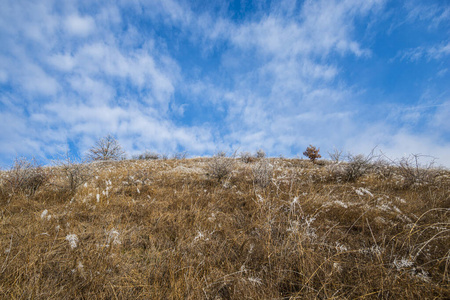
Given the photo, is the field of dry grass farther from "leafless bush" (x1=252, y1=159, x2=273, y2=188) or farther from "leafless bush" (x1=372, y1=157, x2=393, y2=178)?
"leafless bush" (x1=372, y1=157, x2=393, y2=178)

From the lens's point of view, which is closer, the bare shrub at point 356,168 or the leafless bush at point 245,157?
the bare shrub at point 356,168

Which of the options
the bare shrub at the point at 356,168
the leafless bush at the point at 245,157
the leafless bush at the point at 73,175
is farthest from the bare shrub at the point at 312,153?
the leafless bush at the point at 73,175

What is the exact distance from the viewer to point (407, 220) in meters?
3.31

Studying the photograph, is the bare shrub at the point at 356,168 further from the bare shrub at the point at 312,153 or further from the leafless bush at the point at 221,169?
the bare shrub at the point at 312,153

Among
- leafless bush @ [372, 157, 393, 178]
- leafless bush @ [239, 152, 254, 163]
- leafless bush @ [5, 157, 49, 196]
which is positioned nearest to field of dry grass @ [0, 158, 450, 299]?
leafless bush @ [5, 157, 49, 196]

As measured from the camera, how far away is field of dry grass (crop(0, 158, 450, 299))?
5.42ft

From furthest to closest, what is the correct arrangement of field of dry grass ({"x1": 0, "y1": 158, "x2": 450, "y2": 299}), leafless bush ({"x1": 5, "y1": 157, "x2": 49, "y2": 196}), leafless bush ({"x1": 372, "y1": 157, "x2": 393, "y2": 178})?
1. leafless bush ({"x1": 372, "y1": 157, "x2": 393, "y2": 178})
2. leafless bush ({"x1": 5, "y1": 157, "x2": 49, "y2": 196})
3. field of dry grass ({"x1": 0, "y1": 158, "x2": 450, "y2": 299})

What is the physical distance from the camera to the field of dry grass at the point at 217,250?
1652 millimetres

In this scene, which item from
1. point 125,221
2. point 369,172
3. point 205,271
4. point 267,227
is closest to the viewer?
point 205,271

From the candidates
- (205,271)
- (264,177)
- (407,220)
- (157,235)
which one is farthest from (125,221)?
(407,220)

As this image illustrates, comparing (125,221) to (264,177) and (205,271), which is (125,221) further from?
(264,177)

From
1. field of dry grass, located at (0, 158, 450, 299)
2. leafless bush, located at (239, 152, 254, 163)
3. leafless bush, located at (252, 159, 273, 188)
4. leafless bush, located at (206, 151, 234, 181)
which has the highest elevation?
leafless bush, located at (239, 152, 254, 163)

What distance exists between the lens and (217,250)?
8.28ft

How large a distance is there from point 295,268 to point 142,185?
5830mm
